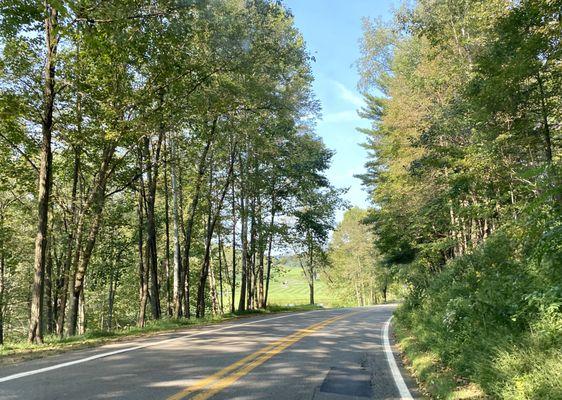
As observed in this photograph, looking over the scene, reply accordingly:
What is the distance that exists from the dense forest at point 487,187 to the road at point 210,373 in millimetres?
1124

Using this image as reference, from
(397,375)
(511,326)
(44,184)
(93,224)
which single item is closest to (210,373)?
(397,375)

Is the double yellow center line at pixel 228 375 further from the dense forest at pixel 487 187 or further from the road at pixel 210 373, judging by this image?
the dense forest at pixel 487 187

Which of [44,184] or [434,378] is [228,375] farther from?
[44,184]

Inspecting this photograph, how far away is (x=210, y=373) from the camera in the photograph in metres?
6.57

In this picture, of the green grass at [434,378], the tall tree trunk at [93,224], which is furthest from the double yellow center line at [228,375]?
the tall tree trunk at [93,224]

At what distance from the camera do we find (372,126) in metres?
38.7

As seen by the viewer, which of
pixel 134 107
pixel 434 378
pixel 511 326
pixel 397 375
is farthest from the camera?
pixel 134 107

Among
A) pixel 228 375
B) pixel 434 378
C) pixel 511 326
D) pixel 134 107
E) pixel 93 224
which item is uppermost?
pixel 134 107

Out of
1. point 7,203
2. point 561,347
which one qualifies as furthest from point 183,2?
point 7,203

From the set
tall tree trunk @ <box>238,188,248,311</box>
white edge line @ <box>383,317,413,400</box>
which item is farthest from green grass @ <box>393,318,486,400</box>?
tall tree trunk @ <box>238,188,248,311</box>

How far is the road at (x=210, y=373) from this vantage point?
5.47 meters

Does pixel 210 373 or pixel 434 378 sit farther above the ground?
pixel 210 373

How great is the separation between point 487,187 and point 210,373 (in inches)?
405

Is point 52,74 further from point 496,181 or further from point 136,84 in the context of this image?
point 496,181
